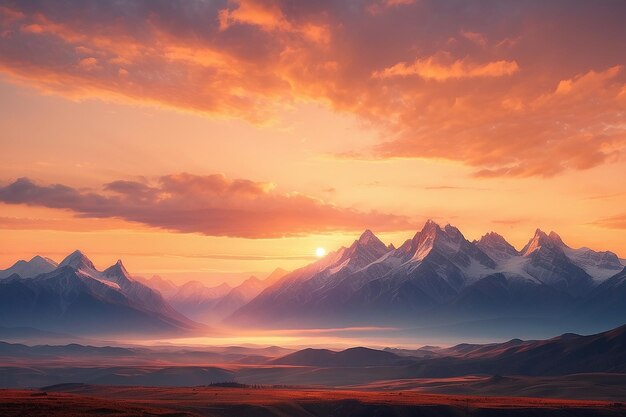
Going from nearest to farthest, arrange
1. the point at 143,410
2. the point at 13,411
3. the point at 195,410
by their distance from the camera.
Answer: the point at 13,411
the point at 143,410
the point at 195,410

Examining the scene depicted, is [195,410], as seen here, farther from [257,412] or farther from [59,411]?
[59,411]

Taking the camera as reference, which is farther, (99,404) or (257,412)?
(257,412)

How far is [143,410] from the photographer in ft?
563

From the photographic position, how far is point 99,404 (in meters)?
177

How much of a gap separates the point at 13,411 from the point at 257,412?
229 feet

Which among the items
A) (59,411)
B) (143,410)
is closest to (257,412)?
(143,410)

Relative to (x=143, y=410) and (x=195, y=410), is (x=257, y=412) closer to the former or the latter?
(x=195, y=410)

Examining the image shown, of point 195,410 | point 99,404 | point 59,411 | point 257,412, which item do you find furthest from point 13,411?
point 257,412

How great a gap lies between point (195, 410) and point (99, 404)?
28103 millimetres

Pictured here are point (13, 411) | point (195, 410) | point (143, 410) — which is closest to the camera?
point (13, 411)

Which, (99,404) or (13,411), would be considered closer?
(13,411)

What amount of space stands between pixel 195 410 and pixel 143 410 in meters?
24.6

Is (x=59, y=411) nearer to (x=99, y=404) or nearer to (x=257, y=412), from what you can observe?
(x=99, y=404)

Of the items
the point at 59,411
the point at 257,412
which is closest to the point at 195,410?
the point at 257,412
